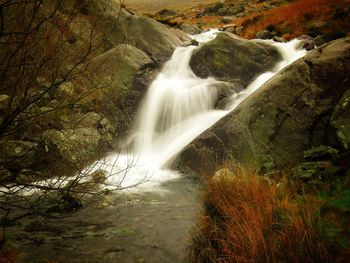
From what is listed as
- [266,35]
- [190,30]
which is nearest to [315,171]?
[266,35]

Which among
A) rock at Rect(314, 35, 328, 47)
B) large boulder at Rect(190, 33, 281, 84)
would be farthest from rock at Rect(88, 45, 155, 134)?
rock at Rect(314, 35, 328, 47)

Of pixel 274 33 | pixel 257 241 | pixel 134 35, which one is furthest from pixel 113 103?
pixel 274 33

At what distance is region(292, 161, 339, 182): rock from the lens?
4785 mm

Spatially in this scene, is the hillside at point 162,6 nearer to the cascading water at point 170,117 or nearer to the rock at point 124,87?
the rock at point 124,87

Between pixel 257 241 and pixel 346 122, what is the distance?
444 cm

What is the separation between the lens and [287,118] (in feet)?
24.4

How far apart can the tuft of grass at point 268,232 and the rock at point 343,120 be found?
254cm

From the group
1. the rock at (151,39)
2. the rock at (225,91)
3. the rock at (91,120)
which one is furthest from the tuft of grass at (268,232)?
the rock at (151,39)

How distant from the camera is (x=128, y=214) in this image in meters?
5.58

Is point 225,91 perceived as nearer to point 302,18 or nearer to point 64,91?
point 64,91

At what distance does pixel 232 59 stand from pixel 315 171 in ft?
26.8

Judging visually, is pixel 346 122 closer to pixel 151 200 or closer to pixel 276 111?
pixel 276 111

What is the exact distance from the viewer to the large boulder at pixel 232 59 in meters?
12.4

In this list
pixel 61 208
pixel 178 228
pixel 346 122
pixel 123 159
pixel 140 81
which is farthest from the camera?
pixel 140 81
